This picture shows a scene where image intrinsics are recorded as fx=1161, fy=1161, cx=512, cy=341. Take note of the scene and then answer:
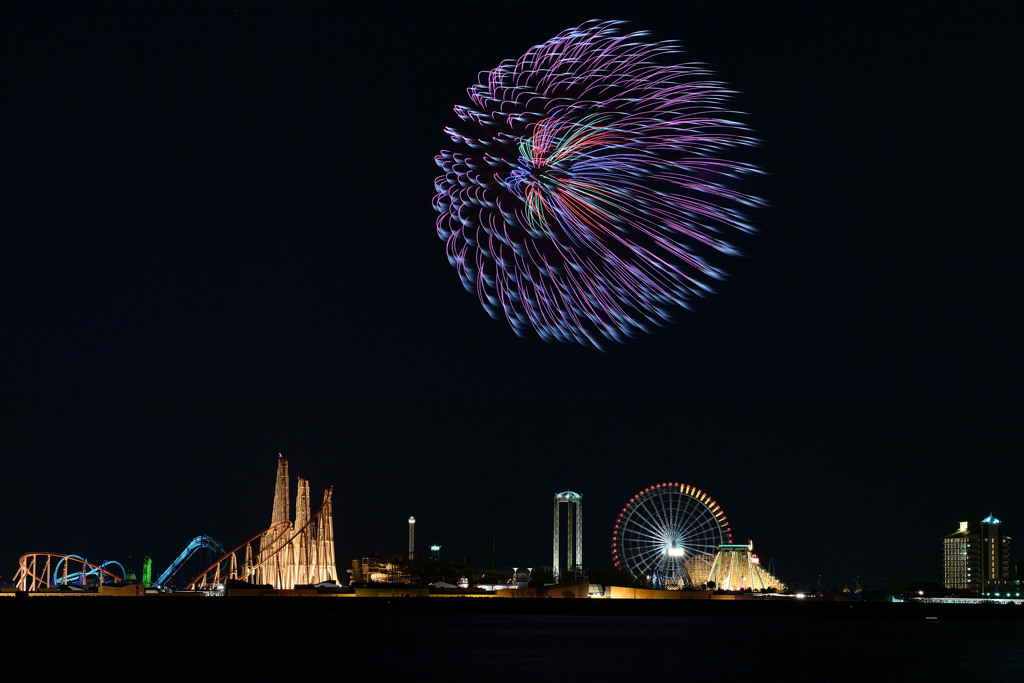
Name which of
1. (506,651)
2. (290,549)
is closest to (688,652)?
(506,651)

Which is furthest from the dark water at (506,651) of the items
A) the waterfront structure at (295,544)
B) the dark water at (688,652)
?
the waterfront structure at (295,544)

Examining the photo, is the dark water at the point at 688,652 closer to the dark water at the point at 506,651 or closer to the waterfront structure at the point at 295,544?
the dark water at the point at 506,651

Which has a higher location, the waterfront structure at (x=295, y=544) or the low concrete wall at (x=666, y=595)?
the waterfront structure at (x=295, y=544)

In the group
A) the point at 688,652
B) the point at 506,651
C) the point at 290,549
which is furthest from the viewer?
the point at 290,549

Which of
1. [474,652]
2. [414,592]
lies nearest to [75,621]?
[474,652]

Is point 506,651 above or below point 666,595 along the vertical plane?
above

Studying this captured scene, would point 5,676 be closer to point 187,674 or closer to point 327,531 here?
point 187,674

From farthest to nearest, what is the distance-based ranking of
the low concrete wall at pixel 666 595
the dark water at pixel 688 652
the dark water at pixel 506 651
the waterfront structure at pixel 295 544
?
1. the low concrete wall at pixel 666 595
2. the waterfront structure at pixel 295 544
3. the dark water at pixel 688 652
4. the dark water at pixel 506 651

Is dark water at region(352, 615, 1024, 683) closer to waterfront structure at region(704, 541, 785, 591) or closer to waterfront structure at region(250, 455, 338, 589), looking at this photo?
waterfront structure at region(250, 455, 338, 589)

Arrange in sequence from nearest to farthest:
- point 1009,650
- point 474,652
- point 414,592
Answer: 1. point 474,652
2. point 1009,650
3. point 414,592

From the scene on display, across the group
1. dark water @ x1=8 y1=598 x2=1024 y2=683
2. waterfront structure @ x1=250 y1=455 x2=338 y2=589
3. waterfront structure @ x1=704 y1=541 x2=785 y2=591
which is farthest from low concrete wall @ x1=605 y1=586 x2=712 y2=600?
dark water @ x1=8 y1=598 x2=1024 y2=683

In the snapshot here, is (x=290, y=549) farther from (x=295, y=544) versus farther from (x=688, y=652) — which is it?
(x=688, y=652)
